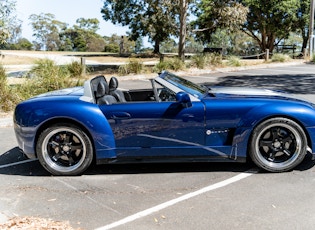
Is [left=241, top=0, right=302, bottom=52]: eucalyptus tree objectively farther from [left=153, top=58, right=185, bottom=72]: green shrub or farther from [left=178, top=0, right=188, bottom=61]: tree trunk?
[left=153, top=58, right=185, bottom=72]: green shrub

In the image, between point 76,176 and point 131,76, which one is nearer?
point 76,176

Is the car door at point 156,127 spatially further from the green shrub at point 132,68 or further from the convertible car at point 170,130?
the green shrub at point 132,68

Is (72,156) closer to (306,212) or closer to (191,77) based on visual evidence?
(306,212)

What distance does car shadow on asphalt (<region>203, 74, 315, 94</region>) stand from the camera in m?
11.9

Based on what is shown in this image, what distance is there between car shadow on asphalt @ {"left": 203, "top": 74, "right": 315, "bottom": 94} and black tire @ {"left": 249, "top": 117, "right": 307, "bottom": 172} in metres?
6.95

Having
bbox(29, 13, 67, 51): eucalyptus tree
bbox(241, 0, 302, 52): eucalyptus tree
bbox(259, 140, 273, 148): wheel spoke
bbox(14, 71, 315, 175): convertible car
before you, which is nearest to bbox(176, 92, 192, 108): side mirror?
bbox(14, 71, 315, 175): convertible car

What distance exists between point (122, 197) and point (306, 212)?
6.10 feet

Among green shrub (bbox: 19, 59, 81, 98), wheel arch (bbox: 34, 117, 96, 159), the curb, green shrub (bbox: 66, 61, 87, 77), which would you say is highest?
green shrub (bbox: 66, 61, 87, 77)

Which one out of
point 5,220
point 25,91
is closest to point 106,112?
point 5,220

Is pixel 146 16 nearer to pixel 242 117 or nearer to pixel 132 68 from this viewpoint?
pixel 132 68

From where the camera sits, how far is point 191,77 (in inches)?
637

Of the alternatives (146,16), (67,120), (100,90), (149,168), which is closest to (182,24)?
(146,16)

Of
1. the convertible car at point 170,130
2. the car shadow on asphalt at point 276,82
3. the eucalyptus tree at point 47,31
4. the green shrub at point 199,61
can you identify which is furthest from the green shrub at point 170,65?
the eucalyptus tree at point 47,31

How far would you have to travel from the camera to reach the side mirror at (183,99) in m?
4.53
